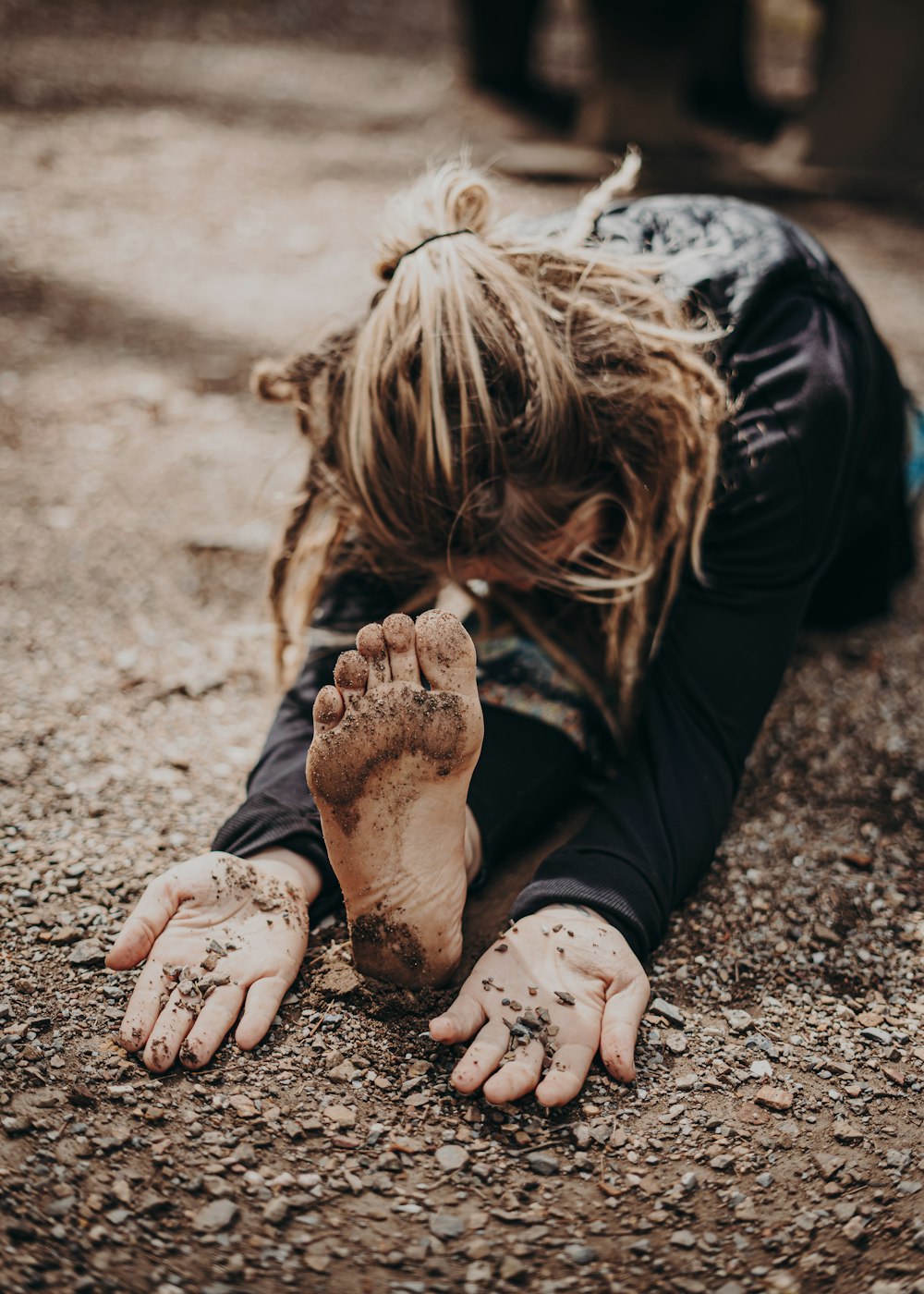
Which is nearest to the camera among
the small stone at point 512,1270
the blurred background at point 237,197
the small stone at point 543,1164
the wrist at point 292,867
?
the small stone at point 512,1270

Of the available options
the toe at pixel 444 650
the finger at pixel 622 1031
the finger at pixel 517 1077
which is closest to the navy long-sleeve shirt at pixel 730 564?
Answer: the finger at pixel 622 1031

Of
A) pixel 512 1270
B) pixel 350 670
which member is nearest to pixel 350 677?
pixel 350 670

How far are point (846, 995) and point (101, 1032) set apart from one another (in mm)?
877

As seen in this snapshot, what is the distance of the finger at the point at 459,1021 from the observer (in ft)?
3.89

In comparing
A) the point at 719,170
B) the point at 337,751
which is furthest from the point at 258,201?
the point at 337,751

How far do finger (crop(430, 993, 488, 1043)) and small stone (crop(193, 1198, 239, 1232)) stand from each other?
0.26 metres

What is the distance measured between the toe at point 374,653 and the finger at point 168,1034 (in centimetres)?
41

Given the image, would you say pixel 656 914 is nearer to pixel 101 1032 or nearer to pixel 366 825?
pixel 366 825

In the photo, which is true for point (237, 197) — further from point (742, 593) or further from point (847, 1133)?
point (847, 1133)

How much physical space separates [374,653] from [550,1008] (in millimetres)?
433

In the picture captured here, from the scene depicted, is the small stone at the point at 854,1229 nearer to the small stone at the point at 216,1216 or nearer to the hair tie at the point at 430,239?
the small stone at the point at 216,1216

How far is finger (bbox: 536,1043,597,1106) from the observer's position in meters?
1.15

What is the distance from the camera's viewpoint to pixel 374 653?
46.4 inches

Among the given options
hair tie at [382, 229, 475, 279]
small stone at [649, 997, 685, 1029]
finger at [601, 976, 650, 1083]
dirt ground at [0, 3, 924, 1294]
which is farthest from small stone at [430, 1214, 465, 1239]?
hair tie at [382, 229, 475, 279]
